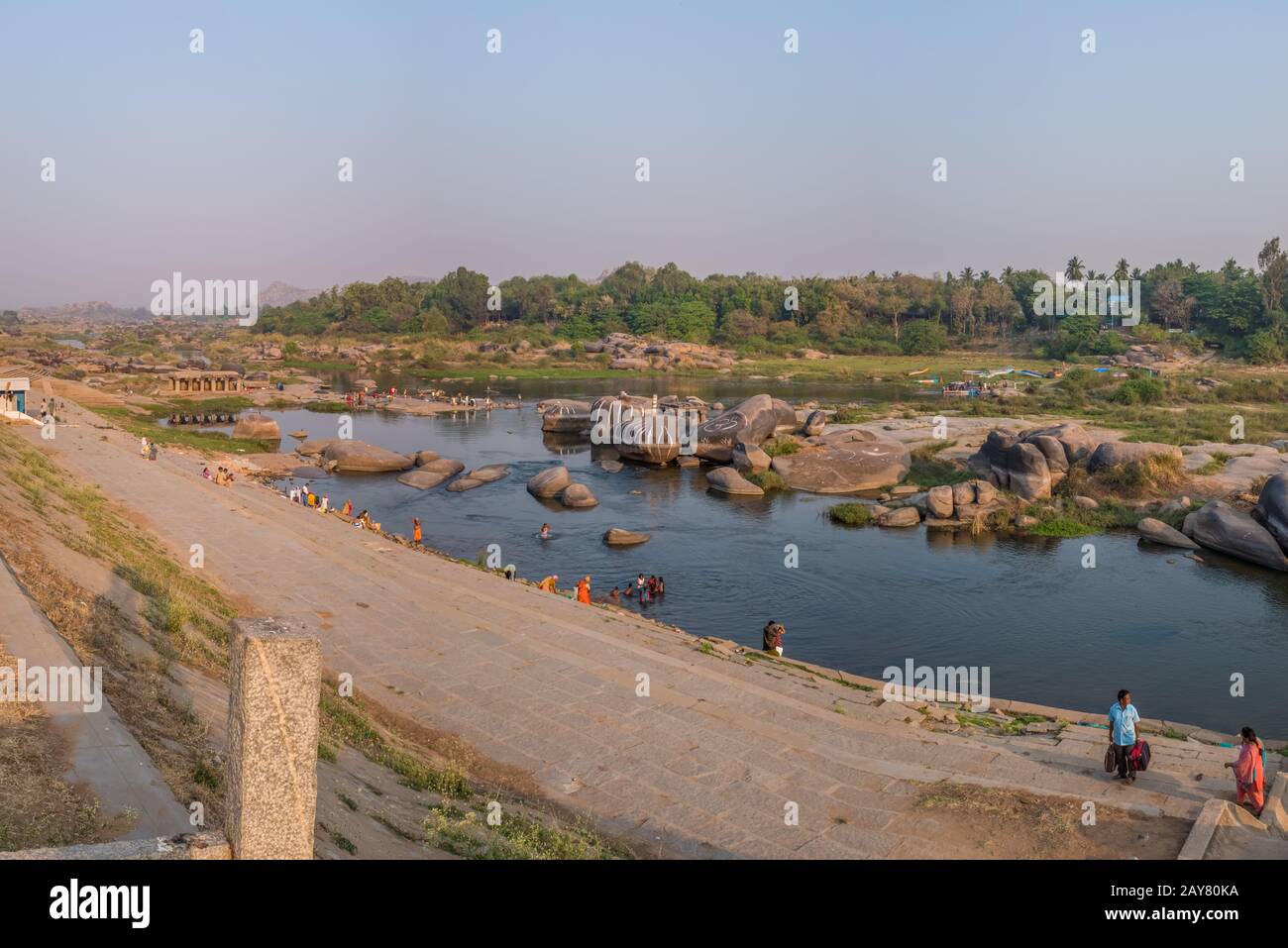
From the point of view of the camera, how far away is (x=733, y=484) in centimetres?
4066

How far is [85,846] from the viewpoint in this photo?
238 inches

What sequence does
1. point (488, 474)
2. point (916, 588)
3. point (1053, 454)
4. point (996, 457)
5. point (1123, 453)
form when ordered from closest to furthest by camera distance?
1. point (916, 588)
2. point (1123, 453)
3. point (1053, 454)
4. point (996, 457)
5. point (488, 474)

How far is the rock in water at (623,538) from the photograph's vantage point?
105 feet

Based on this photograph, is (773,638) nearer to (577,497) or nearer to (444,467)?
(577,497)

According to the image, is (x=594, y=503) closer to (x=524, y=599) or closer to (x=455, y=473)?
(x=455, y=473)

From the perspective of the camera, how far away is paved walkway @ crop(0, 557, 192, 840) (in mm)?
7500

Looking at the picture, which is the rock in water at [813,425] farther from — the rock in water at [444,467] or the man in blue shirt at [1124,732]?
the man in blue shirt at [1124,732]

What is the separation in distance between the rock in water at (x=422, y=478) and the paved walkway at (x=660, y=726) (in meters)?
17.7

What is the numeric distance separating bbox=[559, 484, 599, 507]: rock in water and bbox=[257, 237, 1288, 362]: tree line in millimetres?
78349

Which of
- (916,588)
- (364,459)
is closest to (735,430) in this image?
(364,459)

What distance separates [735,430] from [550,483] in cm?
1088

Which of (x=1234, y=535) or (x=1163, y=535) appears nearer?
(x=1234, y=535)
